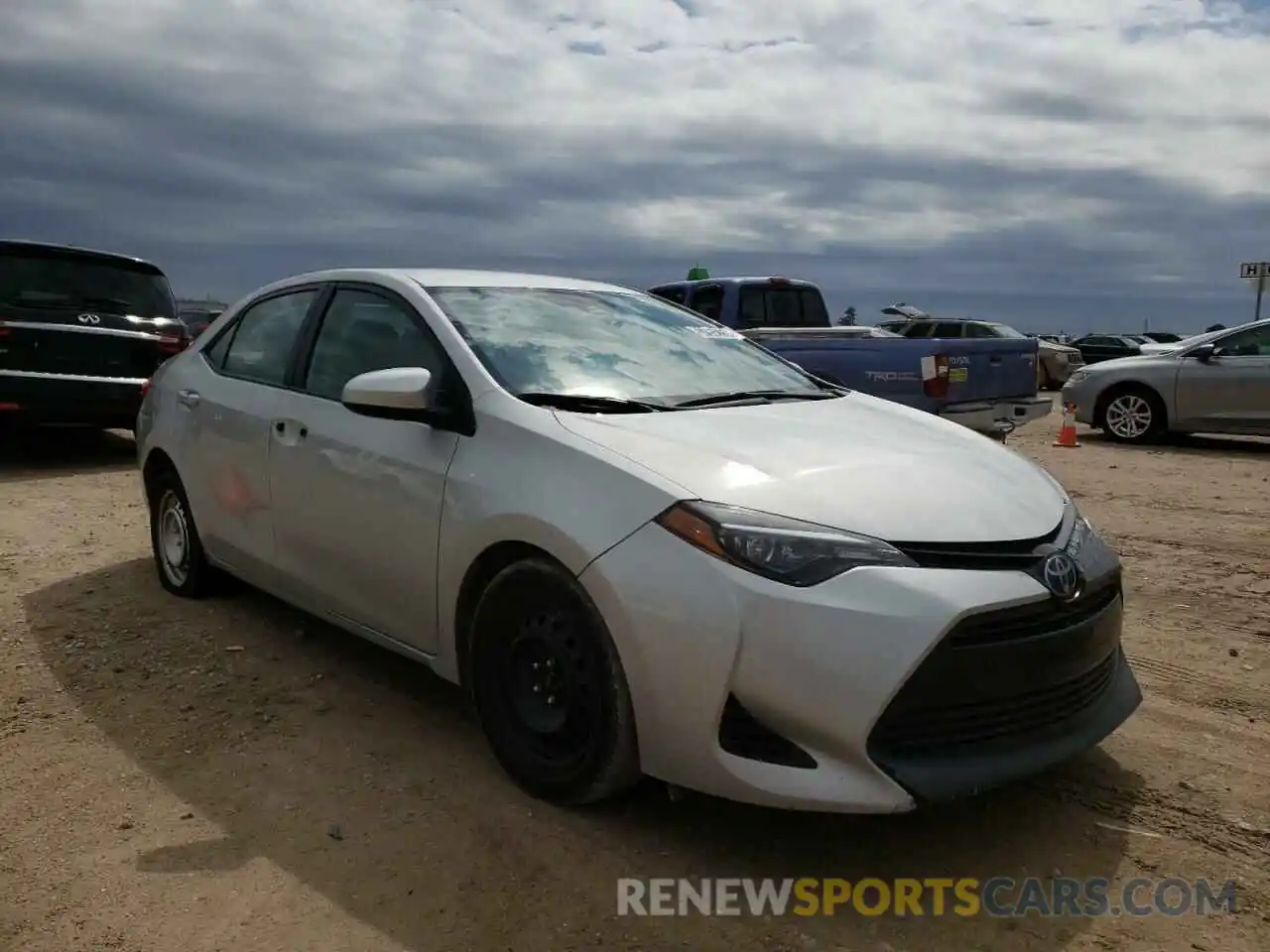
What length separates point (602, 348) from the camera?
3646 mm

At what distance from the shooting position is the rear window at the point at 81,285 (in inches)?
341

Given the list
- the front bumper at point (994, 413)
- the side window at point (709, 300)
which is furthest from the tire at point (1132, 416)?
the side window at point (709, 300)

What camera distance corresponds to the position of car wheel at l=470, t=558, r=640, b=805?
2.75m

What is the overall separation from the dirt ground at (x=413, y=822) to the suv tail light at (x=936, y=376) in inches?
182

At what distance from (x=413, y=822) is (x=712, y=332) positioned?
7.30 feet

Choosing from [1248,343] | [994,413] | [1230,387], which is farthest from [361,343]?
[1248,343]

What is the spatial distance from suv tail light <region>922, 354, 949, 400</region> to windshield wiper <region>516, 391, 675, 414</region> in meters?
6.38

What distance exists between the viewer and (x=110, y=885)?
2.66 meters

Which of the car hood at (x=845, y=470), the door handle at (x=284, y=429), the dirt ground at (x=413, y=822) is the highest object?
the car hood at (x=845, y=470)

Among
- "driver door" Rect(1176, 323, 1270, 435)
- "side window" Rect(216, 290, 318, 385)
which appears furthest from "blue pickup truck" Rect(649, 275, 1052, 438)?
"side window" Rect(216, 290, 318, 385)

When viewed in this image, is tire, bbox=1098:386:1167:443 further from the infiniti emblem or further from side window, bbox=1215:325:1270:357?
the infiniti emblem

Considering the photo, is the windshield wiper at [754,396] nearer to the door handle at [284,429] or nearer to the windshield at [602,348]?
the windshield at [602,348]

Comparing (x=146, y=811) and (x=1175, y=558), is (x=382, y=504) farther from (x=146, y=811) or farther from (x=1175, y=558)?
(x=1175, y=558)

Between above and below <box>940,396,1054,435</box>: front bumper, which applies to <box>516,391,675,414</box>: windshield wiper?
above
